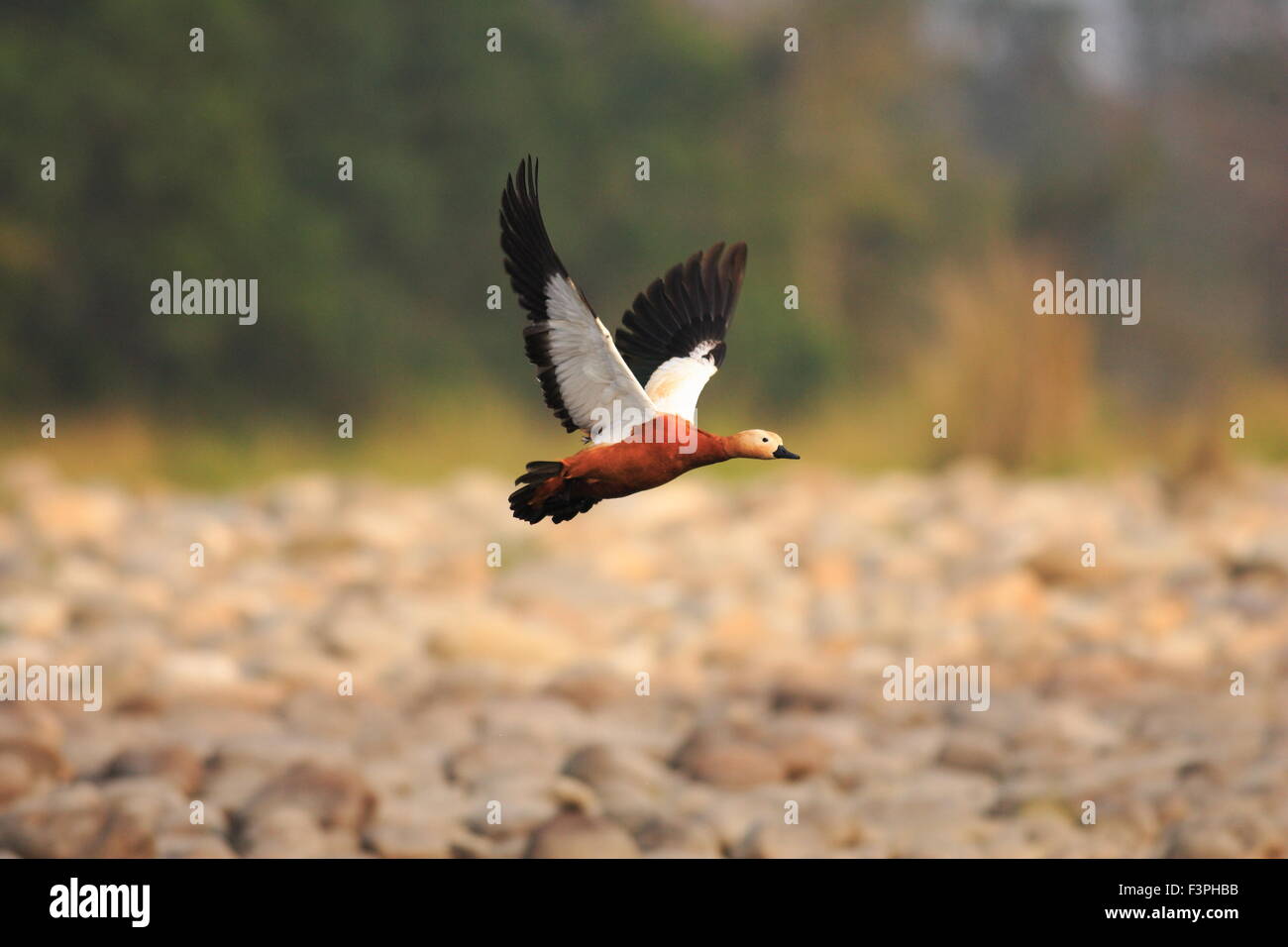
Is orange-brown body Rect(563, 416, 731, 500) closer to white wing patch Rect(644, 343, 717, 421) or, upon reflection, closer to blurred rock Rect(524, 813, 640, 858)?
white wing patch Rect(644, 343, 717, 421)

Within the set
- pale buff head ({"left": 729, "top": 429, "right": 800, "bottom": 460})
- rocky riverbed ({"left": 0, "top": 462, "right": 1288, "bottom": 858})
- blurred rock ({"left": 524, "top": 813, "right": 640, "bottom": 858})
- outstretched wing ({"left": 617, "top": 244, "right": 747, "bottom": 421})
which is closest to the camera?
pale buff head ({"left": 729, "top": 429, "right": 800, "bottom": 460})

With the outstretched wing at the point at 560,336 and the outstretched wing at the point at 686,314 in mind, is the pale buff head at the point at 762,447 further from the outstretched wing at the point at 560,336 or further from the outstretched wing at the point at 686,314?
the outstretched wing at the point at 686,314

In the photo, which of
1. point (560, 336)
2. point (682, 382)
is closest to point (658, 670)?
point (682, 382)

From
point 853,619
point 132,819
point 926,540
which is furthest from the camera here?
point 926,540

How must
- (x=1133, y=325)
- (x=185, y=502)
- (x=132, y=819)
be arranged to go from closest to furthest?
(x=132, y=819) < (x=185, y=502) < (x=1133, y=325)

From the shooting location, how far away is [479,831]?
5449 millimetres

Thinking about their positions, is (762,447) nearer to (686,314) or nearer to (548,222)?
(686,314)

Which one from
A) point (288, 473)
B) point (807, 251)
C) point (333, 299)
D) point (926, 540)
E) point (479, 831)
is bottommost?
point (479, 831)

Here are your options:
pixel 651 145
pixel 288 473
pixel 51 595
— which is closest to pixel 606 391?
pixel 51 595

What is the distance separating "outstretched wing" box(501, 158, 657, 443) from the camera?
149cm

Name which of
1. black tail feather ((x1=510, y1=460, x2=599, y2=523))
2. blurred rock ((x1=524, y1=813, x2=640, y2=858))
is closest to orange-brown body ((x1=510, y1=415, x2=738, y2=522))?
A: black tail feather ((x1=510, y1=460, x2=599, y2=523))

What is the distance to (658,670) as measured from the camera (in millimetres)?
7242

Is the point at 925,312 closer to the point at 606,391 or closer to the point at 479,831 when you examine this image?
the point at 479,831

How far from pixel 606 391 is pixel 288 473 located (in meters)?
10.5
